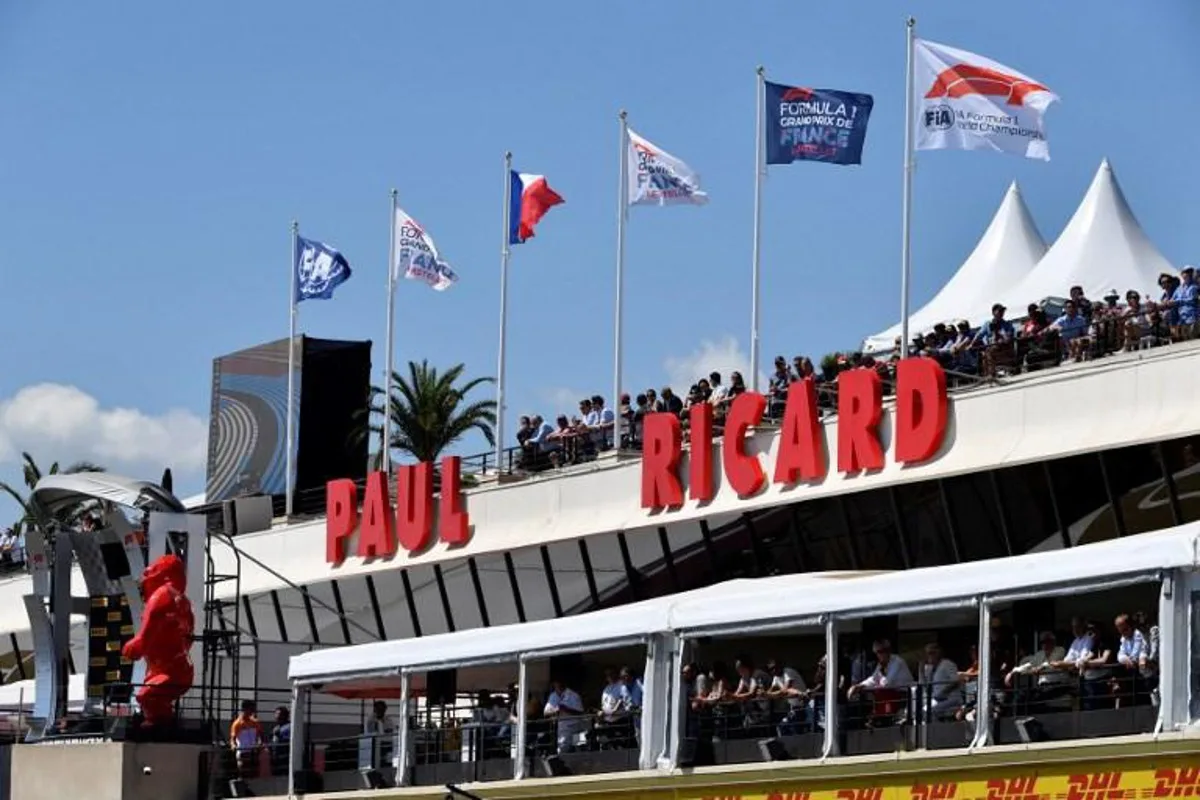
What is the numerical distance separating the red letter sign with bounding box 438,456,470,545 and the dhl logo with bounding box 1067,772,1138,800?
88.8 ft

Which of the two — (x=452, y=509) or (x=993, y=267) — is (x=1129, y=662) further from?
(x=993, y=267)

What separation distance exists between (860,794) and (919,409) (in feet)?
46.3

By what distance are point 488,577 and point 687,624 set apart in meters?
21.4

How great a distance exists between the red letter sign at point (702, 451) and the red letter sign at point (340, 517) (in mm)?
10688

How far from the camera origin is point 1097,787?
22.5 m

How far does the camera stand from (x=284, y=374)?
65.8 metres

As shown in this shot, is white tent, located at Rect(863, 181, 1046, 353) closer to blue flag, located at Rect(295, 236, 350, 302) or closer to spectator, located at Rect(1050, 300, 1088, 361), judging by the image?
blue flag, located at Rect(295, 236, 350, 302)

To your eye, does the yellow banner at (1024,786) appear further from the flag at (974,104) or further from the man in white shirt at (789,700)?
the flag at (974,104)

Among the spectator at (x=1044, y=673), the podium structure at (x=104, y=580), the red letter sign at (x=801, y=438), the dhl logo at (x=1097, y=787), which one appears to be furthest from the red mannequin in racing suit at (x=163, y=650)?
the dhl logo at (x=1097, y=787)

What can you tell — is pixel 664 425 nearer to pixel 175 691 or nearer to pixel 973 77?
pixel 973 77

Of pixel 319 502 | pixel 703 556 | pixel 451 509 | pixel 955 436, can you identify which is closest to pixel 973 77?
pixel 955 436

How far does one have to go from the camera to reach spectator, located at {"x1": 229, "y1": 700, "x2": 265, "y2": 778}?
36750 millimetres

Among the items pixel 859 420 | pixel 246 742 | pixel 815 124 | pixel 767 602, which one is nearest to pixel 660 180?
pixel 815 124

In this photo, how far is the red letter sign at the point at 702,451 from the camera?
4275 cm
